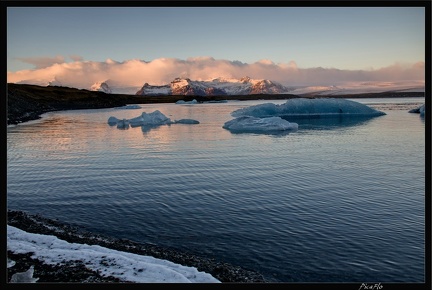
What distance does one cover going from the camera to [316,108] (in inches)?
2224

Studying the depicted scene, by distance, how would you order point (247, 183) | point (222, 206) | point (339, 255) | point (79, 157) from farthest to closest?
point (79, 157), point (247, 183), point (222, 206), point (339, 255)

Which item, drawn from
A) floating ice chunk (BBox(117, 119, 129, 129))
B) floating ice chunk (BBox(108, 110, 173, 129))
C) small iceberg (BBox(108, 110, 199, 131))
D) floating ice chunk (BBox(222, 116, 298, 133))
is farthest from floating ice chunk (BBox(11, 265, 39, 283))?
floating ice chunk (BBox(108, 110, 173, 129))

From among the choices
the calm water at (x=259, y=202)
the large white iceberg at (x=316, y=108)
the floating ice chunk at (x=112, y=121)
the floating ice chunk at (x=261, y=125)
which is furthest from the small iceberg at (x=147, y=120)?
the calm water at (x=259, y=202)

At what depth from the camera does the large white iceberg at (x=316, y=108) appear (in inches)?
2127

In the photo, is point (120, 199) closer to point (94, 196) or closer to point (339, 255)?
point (94, 196)

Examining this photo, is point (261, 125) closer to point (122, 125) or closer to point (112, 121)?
point (122, 125)

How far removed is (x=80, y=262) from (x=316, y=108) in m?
52.6

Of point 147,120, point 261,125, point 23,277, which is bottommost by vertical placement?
point 261,125

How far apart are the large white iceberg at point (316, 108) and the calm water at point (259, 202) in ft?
91.7

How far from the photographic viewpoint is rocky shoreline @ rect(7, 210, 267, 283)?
23.5ft

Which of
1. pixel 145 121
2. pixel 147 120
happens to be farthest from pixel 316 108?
pixel 145 121

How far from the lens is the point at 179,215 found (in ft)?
39.0

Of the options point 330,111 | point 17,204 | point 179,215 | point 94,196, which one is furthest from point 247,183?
point 330,111

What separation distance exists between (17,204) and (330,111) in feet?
162
